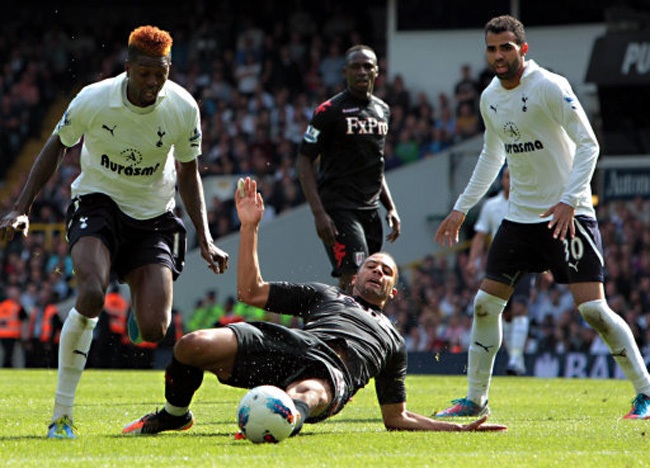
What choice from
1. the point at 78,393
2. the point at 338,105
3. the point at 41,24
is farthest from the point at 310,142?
the point at 41,24

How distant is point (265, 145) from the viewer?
2533 centimetres

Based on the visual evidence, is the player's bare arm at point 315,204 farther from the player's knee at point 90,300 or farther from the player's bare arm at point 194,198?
the player's knee at point 90,300

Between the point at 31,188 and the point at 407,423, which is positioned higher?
the point at 31,188

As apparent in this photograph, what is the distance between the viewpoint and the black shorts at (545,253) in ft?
29.0

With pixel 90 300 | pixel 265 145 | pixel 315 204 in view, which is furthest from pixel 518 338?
pixel 265 145

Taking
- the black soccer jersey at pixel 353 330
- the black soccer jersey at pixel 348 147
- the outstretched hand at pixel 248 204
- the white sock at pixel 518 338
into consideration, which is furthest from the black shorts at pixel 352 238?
the white sock at pixel 518 338

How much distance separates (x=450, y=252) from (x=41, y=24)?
41.8 feet

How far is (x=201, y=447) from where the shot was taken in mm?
6648

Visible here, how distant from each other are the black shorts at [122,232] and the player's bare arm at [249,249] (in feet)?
2.92

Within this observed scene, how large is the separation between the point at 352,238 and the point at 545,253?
2495 mm

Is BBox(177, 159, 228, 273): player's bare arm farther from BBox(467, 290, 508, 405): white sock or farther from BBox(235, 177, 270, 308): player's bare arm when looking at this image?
BBox(467, 290, 508, 405): white sock

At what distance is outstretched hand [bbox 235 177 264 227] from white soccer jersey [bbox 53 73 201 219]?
78 centimetres

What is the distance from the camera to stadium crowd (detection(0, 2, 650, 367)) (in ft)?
65.7

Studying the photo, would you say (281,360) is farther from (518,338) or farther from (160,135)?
(518,338)
